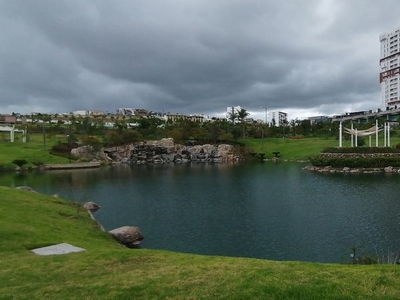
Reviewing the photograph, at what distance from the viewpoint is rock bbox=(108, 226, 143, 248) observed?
24.7 metres

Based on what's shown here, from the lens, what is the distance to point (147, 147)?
379 feet

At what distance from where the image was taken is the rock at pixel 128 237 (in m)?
24.7

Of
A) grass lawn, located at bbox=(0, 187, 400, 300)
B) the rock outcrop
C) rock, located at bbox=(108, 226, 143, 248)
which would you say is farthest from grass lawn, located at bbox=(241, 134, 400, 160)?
grass lawn, located at bbox=(0, 187, 400, 300)

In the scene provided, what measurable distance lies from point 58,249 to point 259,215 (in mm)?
19973

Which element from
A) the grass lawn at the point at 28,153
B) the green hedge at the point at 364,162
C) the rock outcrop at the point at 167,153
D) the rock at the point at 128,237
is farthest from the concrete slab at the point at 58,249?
the rock outcrop at the point at 167,153

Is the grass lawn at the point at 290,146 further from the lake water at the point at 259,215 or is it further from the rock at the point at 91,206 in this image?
the rock at the point at 91,206

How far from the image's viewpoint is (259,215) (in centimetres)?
3334

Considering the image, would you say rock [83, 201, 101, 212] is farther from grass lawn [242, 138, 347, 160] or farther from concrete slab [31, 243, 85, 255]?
grass lawn [242, 138, 347, 160]

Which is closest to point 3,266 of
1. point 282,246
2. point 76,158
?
point 282,246

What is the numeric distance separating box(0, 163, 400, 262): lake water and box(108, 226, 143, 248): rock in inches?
30.4

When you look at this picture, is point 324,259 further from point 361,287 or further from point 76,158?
point 76,158

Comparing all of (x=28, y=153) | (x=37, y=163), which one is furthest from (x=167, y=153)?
(x=37, y=163)

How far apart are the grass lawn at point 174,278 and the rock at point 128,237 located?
26.8ft

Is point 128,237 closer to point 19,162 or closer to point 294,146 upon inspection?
point 19,162
